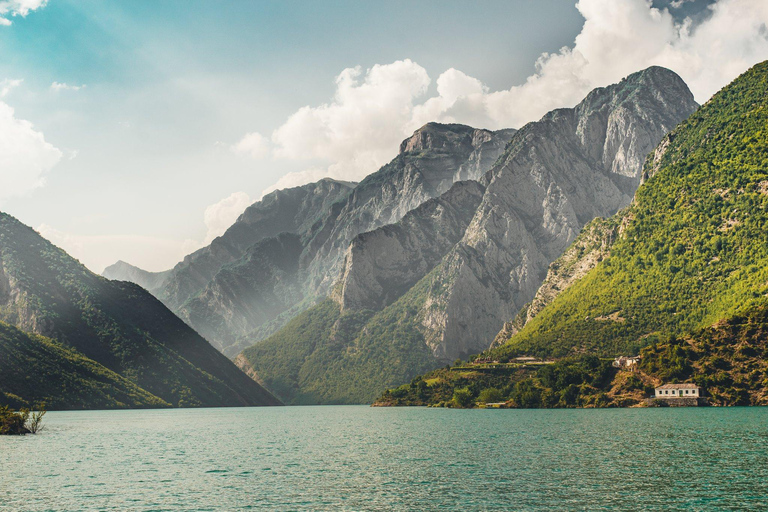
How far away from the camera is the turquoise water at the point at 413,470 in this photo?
171 ft

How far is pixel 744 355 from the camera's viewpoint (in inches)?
6294

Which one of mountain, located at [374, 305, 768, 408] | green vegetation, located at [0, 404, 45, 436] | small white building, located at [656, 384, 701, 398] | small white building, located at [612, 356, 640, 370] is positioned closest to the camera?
green vegetation, located at [0, 404, 45, 436]

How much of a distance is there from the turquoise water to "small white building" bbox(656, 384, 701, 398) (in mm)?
45596

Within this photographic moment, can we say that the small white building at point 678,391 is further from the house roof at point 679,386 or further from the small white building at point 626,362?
the small white building at point 626,362

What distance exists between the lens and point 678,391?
6511 inches

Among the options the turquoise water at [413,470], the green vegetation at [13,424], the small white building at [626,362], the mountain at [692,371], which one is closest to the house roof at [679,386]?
the mountain at [692,371]

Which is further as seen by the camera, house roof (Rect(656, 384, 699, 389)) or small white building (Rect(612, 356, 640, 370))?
small white building (Rect(612, 356, 640, 370))

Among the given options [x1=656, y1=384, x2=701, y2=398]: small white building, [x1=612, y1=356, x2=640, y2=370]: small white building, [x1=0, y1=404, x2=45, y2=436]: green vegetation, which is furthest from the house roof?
[x1=0, y1=404, x2=45, y2=436]: green vegetation

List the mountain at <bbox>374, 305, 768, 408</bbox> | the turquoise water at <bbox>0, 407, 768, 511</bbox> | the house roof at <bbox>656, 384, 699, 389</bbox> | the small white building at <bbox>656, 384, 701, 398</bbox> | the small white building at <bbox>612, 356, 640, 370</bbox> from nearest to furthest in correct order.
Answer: the turquoise water at <bbox>0, 407, 768, 511</bbox> → the mountain at <bbox>374, 305, 768, 408</bbox> → the small white building at <bbox>656, 384, 701, 398</bbox> → the house roof at <bbox>656, 384, 699, 389</bbox> → the small white building at <bbox>612, 356, 640, 370</bbox>

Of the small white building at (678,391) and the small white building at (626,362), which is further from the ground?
the small white building at (626,362)

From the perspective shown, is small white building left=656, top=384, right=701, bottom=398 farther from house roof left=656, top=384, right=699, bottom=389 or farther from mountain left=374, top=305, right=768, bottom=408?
mountain left=374, top=305, right=768, bottom=408

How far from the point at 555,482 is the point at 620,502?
9.89 metres

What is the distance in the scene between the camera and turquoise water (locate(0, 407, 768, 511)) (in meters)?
52.2

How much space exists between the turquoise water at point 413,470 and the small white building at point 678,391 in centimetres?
4560
